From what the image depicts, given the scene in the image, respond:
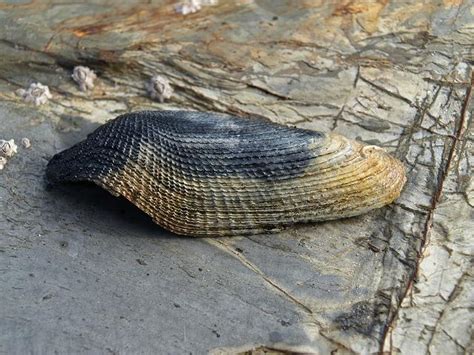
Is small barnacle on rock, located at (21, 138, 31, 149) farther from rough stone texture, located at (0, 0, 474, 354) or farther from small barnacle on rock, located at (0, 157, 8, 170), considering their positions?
small barnacle on rock, located at (0, 157, 8, 170)

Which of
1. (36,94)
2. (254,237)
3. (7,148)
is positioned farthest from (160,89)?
(254,237)

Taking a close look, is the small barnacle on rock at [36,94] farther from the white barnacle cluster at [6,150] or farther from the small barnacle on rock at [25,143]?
the white barnacle cluster at [6,150]

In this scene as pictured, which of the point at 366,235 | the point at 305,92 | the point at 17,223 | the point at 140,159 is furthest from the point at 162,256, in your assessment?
the point at 305,92

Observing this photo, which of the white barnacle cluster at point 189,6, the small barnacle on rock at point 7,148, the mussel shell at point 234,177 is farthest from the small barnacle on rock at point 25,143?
the white barnacle cluster at point 189,6

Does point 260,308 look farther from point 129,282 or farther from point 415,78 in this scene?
point 415,78

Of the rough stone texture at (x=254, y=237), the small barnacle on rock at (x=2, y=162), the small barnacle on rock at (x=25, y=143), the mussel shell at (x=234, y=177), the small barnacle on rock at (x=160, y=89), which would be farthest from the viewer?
the small barnacle on rock at (x=160, y=89)

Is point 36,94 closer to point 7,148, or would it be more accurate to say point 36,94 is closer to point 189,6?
point 7,148

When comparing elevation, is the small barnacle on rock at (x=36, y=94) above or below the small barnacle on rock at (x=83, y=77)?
below
